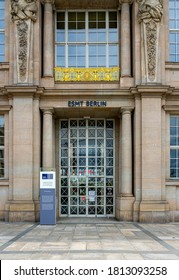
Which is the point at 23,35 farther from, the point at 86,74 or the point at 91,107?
the point at 91,107

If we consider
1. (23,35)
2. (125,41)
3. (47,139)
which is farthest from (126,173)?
(23,35)

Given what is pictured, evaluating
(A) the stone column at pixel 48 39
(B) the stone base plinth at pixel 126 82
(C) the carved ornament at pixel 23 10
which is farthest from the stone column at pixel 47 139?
(C) the carved ornament at pixel 23 10

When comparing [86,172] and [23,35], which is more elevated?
[23,35]

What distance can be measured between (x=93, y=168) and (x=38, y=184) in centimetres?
314

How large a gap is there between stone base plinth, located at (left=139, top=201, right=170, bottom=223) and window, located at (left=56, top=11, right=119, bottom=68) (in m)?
6.86

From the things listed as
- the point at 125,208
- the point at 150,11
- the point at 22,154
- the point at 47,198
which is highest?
the point at 150,11

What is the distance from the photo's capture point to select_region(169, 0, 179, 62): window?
20297 mm

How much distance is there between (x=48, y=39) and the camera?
65.2ft

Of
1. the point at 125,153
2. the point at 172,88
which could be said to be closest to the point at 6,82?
the point at 125,153

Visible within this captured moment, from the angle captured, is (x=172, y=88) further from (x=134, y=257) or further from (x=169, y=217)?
(x=134, y=257)

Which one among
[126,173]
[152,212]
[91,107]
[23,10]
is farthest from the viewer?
[91,107]

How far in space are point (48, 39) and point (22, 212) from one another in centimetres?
777

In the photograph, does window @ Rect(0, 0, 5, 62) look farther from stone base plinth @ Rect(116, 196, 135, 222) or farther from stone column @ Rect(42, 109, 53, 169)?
stone base plinth @ Rect(116, 196, 135, 222)

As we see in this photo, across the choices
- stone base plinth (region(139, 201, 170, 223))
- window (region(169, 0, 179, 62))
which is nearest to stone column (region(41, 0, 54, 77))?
window (region(169, 0, 179, 62))
